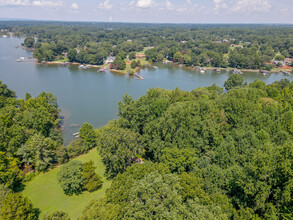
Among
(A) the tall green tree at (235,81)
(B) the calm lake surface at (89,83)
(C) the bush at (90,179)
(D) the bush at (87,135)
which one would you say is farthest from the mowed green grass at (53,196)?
(A) the tall green tree at (235,81)

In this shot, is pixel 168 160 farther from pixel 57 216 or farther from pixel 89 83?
pixel 89 83

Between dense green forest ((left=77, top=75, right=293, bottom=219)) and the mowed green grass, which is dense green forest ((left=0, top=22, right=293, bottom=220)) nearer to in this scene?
dense green forest ((left=77, top=75, right=293, bottom=219))

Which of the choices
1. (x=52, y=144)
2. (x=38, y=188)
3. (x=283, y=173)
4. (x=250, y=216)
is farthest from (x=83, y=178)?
(x=283, y=173)

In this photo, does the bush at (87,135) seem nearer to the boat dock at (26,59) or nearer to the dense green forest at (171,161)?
the dense green forest at (171,161)

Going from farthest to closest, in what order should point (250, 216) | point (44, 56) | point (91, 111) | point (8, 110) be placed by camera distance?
point (44, 56) → point (91, 111) → point (8, 110) → point (250, 216)

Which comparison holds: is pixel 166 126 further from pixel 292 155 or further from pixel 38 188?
pixel 38 188

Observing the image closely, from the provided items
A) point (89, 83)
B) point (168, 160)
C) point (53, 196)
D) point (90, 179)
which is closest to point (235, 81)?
point (168, 160)
